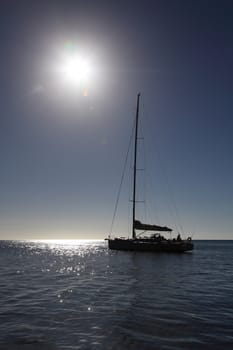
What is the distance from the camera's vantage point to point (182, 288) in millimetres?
23391

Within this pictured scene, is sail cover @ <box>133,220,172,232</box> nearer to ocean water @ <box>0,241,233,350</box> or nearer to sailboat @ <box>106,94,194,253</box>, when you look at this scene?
sailboat @ <box>106,94,194,253</box>

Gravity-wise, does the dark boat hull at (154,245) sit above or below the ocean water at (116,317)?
above

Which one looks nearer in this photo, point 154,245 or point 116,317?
point 116,317

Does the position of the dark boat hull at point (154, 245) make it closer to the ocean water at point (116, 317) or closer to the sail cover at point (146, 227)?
the sail cover at point (146, 227)

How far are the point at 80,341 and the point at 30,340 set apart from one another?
5.90 ft

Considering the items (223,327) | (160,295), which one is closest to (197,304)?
(160,295)

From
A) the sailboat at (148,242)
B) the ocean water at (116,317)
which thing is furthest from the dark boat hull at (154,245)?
the ocean water at (116,317)

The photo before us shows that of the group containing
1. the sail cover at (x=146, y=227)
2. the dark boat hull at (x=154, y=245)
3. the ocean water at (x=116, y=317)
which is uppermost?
the sail cover at (x=146, y=227)

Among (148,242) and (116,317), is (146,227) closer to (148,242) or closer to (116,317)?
(148,242)

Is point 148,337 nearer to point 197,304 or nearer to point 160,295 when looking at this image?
point 197,304

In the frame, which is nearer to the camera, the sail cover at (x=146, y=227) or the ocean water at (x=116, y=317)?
the ocean water at (x=116, y=317)

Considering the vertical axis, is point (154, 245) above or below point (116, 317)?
above

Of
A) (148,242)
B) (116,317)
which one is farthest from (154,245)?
(116,317)

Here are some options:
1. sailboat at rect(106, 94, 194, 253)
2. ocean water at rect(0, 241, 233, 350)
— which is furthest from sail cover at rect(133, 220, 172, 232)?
ocean water at rect(0, 241, 233, 350)
